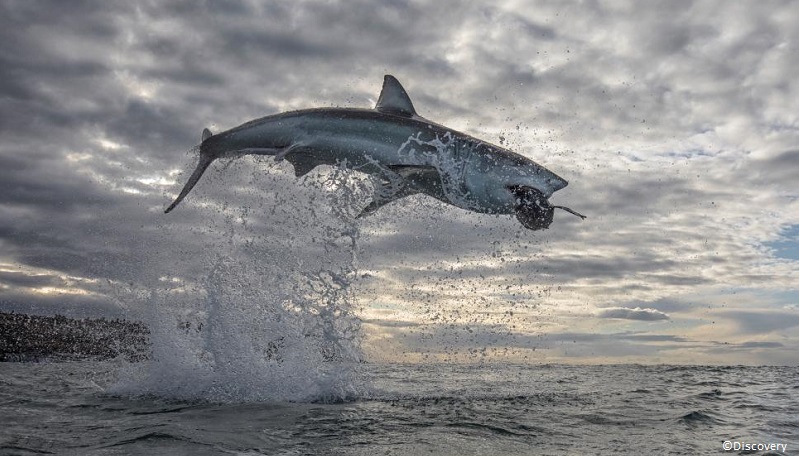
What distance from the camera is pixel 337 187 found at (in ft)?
35.8

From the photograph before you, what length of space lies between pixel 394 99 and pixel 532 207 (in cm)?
299

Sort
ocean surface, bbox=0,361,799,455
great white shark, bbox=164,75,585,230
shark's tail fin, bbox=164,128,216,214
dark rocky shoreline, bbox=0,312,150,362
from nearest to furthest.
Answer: ocean surface, bbox=0,361,799,455
great white shark, bbox=164,75,585,230
shark's tail fin, bbox=164,128,216,214
dark rocky shoreline, bbox=0,312,150,362

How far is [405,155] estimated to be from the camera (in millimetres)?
9312

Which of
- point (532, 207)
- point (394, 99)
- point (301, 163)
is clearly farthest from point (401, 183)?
point (532, 207)

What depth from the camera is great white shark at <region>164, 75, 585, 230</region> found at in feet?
30.1

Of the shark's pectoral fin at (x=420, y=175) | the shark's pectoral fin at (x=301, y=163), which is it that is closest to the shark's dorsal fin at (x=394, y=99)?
the shark's pectoral fin at (x=420, y=175)

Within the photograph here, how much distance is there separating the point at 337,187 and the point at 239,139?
191cm

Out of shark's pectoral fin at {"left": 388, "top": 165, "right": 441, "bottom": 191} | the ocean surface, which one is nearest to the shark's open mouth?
shark's pectoral fin at {"left": 388, "top": 165, "right": 441, "bottom": 191}

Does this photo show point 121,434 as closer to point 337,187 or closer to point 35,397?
point 337,187

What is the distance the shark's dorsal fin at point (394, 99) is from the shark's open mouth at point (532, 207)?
2308 millimetres

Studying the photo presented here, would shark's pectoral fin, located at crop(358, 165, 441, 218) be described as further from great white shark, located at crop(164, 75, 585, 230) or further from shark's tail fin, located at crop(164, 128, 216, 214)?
shark's tail fin, located at crop(164, 128, 216, 214)

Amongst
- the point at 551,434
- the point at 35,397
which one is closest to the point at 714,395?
the point at 551,434

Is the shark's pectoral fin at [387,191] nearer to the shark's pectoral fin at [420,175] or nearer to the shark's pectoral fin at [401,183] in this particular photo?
the shark's pectoral fin at [401,183]

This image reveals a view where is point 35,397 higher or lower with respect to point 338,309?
lower
